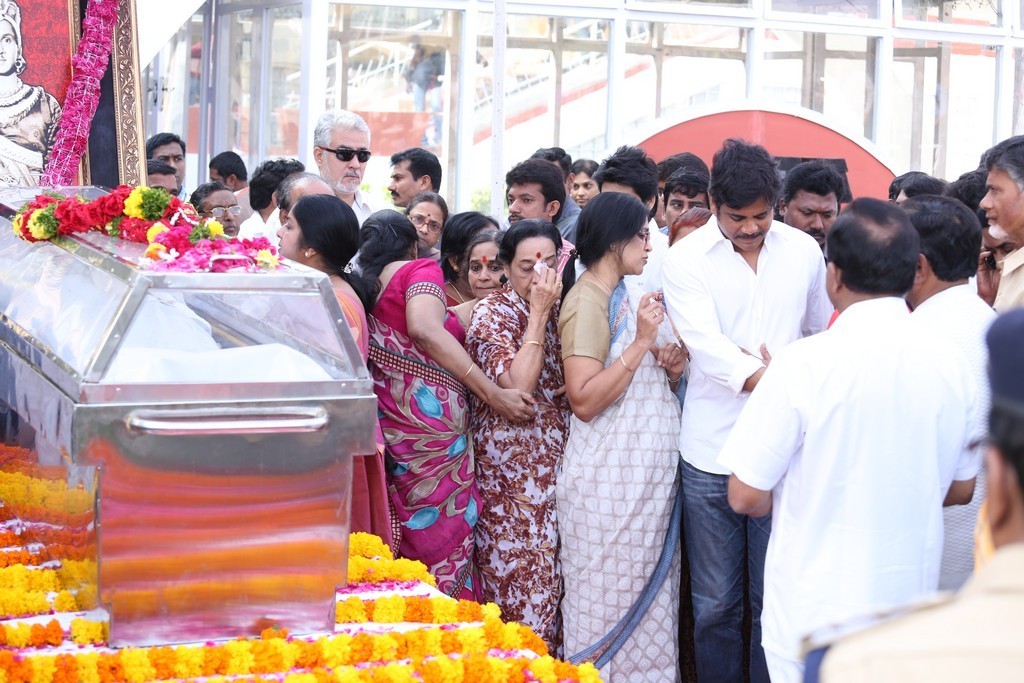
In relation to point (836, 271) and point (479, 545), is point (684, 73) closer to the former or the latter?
point (479, 545)

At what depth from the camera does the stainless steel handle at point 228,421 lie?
2369 millimetres

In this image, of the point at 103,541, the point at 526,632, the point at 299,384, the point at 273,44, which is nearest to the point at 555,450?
the point at 526,632

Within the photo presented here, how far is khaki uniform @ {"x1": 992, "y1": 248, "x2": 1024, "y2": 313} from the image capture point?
11.5ft

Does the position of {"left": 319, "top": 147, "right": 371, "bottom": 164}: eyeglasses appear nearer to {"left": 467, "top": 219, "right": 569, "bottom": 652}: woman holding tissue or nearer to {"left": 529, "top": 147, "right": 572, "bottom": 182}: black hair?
{"left": 467, "top": 219, "right": 569, "bottom": 652}: woman holding tissue

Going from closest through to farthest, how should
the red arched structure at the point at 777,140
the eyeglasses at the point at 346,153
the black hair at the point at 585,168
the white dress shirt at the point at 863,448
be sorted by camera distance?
the white dress shirt at the point at 863,448 → the eyeglasses at the point at 346,153 → the black hair at the point at 585,168 → the red arched structure at the point at 777,140

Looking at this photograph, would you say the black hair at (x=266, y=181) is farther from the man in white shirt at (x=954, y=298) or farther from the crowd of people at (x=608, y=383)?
the man in white shirt at (x=954, y=298)

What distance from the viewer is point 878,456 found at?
265 cm

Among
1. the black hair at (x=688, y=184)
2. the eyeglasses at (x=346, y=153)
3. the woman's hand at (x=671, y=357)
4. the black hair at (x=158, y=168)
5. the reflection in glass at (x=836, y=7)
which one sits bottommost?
the woman's hand at (x=671, y=357)

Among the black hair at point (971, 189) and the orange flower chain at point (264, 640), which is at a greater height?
the black hair at point (971, 189)

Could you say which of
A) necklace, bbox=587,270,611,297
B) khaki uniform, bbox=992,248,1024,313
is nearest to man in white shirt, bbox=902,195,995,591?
khaki uniform, bbox=992,248,1024,313

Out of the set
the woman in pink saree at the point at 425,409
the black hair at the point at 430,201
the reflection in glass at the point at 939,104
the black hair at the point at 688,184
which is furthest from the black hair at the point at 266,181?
the reflection in glass at the point at 939,104

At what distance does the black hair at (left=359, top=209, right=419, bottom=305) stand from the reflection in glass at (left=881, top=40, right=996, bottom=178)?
25.7ft

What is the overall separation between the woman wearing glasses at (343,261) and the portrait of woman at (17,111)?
1546 mm

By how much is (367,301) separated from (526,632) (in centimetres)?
152
